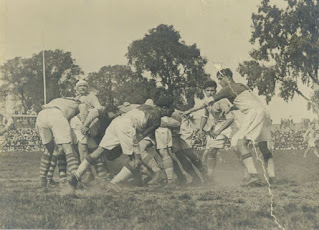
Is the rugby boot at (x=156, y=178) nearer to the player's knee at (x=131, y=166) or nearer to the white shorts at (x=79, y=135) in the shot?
the player's knee at (x=131, y=166)

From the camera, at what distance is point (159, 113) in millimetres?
6270

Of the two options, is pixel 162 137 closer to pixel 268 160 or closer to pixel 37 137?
pixel 268 160

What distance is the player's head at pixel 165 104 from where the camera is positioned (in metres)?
6.28

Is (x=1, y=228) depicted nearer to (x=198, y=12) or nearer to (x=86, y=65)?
(x=86, y=65)

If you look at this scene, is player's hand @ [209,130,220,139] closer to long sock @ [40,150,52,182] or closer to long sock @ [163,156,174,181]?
long sock @ [163,156,174,181]

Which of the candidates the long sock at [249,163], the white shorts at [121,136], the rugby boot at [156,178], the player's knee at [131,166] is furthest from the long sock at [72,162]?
the long sock at [249,163]

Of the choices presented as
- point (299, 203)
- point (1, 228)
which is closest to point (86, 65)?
point (1, 228)

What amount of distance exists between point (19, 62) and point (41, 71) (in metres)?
0.29

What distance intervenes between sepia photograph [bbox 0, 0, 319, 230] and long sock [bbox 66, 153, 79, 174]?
0.05 feet

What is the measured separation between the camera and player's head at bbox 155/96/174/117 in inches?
247

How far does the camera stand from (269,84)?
6051 mm

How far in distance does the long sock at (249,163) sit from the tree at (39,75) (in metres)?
2.26

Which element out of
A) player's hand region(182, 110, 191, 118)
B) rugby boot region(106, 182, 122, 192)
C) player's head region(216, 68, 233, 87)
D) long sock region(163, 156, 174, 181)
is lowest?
Answer: rugby boot region(106, 182, 122, 192)

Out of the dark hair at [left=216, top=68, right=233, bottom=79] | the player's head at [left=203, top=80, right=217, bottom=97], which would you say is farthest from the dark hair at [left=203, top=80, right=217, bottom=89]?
the dark hair at [left=216, top=68, right=233, bottom=79]
